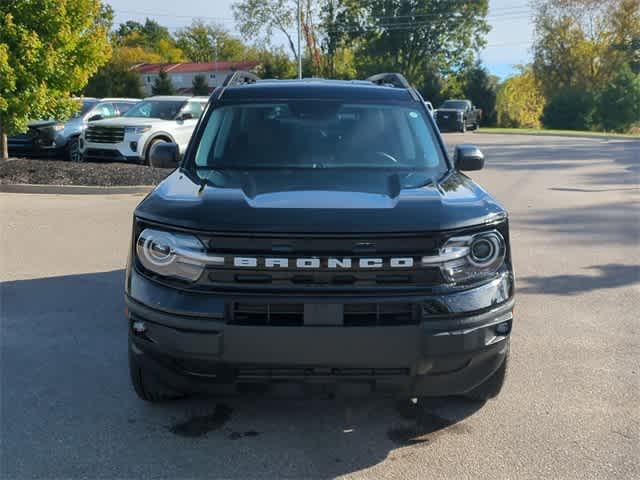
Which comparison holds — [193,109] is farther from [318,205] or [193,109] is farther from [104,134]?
[318,205]

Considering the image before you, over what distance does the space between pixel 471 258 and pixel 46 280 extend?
4676 mm

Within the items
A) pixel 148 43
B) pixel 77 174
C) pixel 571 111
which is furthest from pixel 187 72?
pixel 77 174

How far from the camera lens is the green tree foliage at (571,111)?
51094mm

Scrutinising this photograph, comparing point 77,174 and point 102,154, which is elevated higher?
point 102,154

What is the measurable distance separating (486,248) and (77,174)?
11259mm

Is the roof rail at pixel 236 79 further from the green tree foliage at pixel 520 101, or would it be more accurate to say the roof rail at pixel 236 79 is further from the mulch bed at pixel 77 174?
the green tree foliage at pixel 520 101

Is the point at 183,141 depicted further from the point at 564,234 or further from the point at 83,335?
the point at 83,335

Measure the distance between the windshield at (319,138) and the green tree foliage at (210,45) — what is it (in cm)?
10098

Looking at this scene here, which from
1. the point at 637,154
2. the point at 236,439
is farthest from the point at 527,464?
the point at 637,154

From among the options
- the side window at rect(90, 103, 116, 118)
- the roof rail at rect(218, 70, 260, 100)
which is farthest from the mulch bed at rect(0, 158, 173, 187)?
the roof rail at rect(218, 70, 260, 100)

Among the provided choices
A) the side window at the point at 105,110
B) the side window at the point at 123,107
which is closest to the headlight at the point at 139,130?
the side window at the point at 105,110

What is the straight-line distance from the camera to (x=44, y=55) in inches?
531

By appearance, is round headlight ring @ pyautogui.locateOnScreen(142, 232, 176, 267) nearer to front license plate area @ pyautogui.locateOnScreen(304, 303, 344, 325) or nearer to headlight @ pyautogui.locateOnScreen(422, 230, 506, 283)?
front license plate area @ pyautogui.locateOnScreen(304, 303, 344, 325)

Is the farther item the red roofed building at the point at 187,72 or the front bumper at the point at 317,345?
the red roofed building at the point at 187,72
